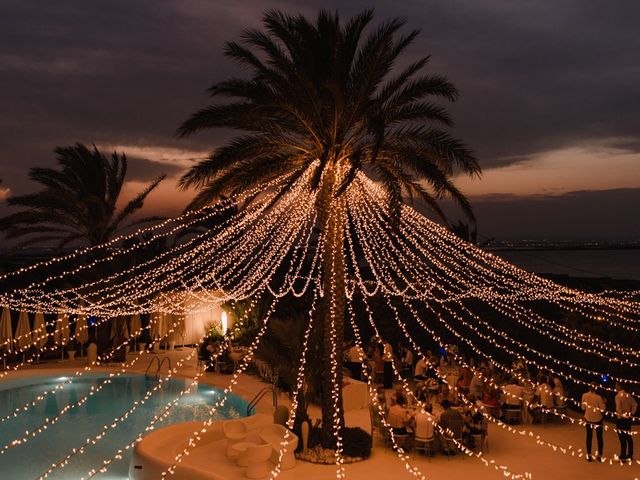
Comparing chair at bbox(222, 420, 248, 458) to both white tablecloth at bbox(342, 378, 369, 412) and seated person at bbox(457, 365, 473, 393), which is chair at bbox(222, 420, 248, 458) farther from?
seated person at bbox(457, 365, 473, 393)

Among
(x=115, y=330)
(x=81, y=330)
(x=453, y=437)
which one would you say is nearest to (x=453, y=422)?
(x=453, y=437)

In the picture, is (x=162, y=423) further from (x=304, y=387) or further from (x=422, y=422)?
(x=422, y=422)

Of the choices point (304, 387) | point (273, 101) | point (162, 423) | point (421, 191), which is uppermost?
point (273, 101)

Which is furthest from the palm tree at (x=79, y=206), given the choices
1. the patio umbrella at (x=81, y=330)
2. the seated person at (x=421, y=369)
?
the seated person at (x=421, y=369)


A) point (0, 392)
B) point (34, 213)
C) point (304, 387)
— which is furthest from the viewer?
point (34, 213)

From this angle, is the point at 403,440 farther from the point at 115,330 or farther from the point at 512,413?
the point at 115,330

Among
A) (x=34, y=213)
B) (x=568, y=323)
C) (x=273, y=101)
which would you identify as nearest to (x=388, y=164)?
(x=273, y=101)

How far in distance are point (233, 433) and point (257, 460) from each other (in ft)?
3.34

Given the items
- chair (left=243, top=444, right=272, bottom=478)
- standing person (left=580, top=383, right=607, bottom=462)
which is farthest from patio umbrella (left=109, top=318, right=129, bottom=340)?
standing person (left=580, top=383, right=607, bottom=462)

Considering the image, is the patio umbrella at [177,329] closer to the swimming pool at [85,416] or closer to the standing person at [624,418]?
the swimming pool at [85,416]

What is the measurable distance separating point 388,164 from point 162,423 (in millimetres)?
8538

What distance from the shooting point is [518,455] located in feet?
39.0

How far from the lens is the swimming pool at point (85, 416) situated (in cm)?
1275

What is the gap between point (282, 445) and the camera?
1062 centimetres
